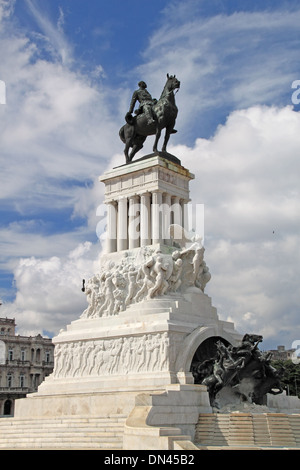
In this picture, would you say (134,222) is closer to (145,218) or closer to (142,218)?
(142,218)

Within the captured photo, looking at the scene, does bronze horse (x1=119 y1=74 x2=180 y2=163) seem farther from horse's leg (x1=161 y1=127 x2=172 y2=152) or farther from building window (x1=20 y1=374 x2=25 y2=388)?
building window (x1=20 y1=374 x2=25 y2=388)

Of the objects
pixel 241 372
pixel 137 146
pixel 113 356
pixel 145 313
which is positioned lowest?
pixel 241 372

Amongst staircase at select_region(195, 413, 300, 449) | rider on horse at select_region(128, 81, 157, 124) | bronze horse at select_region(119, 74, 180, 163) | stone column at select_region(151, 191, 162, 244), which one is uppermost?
rider on horse at select_region(128, 81, 157, 124)

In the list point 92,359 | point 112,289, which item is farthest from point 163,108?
point 92,359

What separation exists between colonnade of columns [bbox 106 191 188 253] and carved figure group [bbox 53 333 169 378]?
5954 mm

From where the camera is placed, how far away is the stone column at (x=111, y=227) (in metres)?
35.3

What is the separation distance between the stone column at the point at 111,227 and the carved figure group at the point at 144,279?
6.62ft

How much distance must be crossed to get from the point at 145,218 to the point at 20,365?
2147 inches

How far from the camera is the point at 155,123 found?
36156mm

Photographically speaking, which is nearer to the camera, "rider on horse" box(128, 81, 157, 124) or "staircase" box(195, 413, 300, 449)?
"staircase" box(195, 413, 300, 449)

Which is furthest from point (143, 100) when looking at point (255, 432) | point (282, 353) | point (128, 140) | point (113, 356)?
point (282, 353)

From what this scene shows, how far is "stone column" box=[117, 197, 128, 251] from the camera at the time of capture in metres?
34.8

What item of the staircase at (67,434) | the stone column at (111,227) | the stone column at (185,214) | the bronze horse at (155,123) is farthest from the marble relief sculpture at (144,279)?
the bronze horse at (155,123)

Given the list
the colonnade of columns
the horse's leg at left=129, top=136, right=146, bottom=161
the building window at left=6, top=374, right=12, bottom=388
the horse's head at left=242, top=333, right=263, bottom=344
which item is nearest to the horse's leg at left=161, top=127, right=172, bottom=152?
the horse's leg at left=129, top=136, right=146, bottom=161
